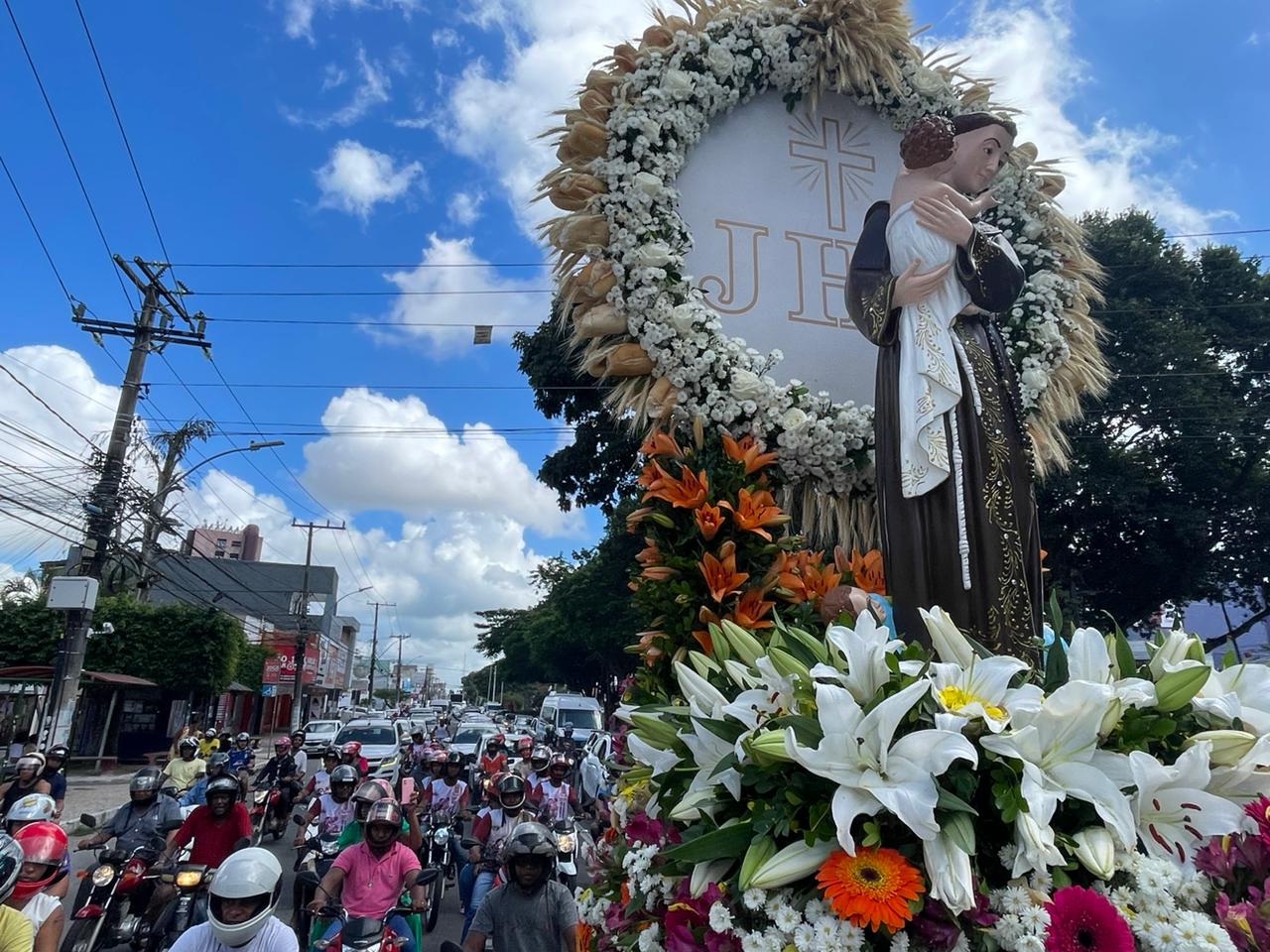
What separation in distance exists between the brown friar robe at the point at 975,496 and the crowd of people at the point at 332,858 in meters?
2.77

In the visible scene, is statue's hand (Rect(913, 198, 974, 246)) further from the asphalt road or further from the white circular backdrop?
the asphalt road

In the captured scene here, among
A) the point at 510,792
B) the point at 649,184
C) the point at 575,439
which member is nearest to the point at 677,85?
the point at 649,184

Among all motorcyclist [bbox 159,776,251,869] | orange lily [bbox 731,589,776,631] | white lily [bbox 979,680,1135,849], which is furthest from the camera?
motorcyclist [bbox 159,776,251,869]

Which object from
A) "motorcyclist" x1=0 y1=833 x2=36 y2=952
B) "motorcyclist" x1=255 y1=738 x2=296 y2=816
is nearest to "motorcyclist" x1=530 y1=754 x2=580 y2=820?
"motorcyclist" x1=0 y1=833 x2=36 y2=952

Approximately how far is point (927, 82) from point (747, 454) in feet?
8.19

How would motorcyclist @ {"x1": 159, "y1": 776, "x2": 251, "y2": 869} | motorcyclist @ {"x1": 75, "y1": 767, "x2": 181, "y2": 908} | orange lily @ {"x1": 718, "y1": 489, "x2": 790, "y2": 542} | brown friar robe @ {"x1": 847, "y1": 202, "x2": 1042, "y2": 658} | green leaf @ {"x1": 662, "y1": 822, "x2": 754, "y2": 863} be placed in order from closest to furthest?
green leaf @ {"x1": 662, "y1": 822, "x2": 754, "y2": 863} < brown friar robe @ {"x1": 847, "y1": 202, "x2": 1042, "y2": 658} < orange lily @ {"x1": 718, "y1": 489, "x2": 790, "y2": 542} < motorcyclist @ {"x1": 159, "y1": 776, "x2": 251, "y2": 869} < motorcyclist @ {"x1": 75, "y1": 767, "x2": 181, "y2": 908}

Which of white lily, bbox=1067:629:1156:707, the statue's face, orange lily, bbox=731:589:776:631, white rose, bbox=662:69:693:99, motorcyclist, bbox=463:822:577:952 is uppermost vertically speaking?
white rose, bbox=662:69:693:99

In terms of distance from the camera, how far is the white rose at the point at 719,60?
14.3 ft

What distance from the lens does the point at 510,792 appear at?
7.15 meters

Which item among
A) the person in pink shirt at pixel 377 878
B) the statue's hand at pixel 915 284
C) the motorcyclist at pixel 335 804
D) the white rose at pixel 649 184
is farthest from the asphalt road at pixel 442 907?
the statue's hand at pixel 915 284

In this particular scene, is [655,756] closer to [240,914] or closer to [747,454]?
[747,454]

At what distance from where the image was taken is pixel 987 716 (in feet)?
5.96

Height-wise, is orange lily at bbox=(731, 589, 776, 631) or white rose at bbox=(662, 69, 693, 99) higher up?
white rose at bbox=(662, 69, 693, 99)

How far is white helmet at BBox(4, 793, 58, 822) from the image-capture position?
5508mm
